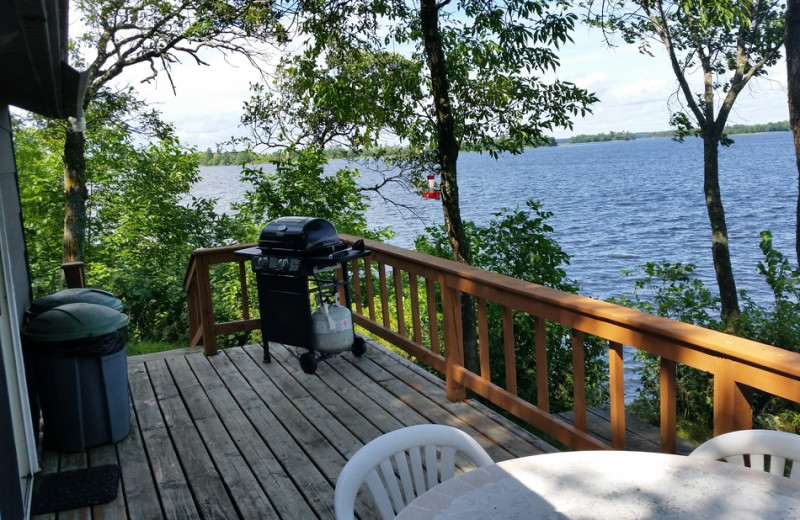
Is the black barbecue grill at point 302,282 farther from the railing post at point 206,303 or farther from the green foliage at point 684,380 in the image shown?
the green foliage at point 684,380

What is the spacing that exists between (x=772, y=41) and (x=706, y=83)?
1235 millimetres

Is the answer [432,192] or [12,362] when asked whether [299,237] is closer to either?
[12,362]

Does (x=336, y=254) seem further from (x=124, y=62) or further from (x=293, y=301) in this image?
(x=124, y=62)

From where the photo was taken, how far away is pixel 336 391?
174 inches

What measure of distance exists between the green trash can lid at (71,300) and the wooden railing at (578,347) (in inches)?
45.3

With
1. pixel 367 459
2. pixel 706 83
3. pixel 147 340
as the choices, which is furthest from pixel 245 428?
pixel 706 83

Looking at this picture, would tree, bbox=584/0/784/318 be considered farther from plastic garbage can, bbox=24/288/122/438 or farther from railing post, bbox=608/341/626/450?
plastic garbage can, bbox=24/288/122/438

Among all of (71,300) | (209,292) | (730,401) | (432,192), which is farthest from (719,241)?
(71,300)

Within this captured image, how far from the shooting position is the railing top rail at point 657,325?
1943 mm

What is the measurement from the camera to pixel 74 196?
11.9m

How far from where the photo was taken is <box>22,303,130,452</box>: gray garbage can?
3.51 metres

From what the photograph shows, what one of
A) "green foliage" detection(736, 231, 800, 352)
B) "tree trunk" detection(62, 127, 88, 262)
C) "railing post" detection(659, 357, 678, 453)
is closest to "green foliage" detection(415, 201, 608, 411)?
"green foliage" detection(736, 231, 800, 352)

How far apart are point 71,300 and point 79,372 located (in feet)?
1.84

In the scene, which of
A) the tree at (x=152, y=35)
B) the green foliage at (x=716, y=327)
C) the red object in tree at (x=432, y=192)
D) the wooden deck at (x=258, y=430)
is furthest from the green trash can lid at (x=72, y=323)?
the tree at (x=152, y=35)
